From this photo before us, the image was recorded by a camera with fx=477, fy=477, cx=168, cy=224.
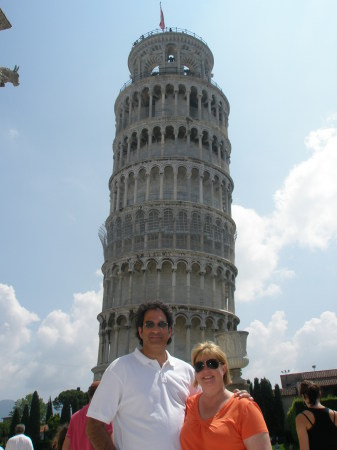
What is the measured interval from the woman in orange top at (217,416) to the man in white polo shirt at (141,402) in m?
0.14

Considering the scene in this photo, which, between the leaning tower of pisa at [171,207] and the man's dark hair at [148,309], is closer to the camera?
the man's dark hair at [148,309]

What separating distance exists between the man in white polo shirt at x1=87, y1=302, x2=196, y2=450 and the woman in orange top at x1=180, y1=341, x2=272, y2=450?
142 mm

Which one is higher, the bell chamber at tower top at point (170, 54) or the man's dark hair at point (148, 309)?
the bell chamber at tower top at point (170, 54)

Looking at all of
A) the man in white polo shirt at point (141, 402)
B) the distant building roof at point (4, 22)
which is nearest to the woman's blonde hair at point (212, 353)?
the man in white polo shirt at point (141, 402)

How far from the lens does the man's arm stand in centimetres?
336

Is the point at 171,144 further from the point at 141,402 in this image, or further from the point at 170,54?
the point at 141,402

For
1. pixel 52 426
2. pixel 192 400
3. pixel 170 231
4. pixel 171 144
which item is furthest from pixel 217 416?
pixel 52 426

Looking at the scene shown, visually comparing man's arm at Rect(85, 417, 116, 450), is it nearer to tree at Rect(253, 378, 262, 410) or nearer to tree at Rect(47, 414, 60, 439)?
tree at Rect(253, 378, 262, 410)

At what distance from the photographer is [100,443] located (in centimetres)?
337

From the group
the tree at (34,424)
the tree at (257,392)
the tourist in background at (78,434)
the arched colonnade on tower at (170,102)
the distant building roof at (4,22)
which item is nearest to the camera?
the tourist in background at (78,434)

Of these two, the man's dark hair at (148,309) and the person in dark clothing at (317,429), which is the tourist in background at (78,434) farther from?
the person in dark clothing at (317,429)

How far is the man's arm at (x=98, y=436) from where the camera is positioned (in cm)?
336

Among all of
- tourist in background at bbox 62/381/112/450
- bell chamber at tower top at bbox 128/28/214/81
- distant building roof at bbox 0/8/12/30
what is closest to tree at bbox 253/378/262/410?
bell chamber at tower top at bbox 128/28/214/81

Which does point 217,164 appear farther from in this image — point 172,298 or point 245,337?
point 245,337
